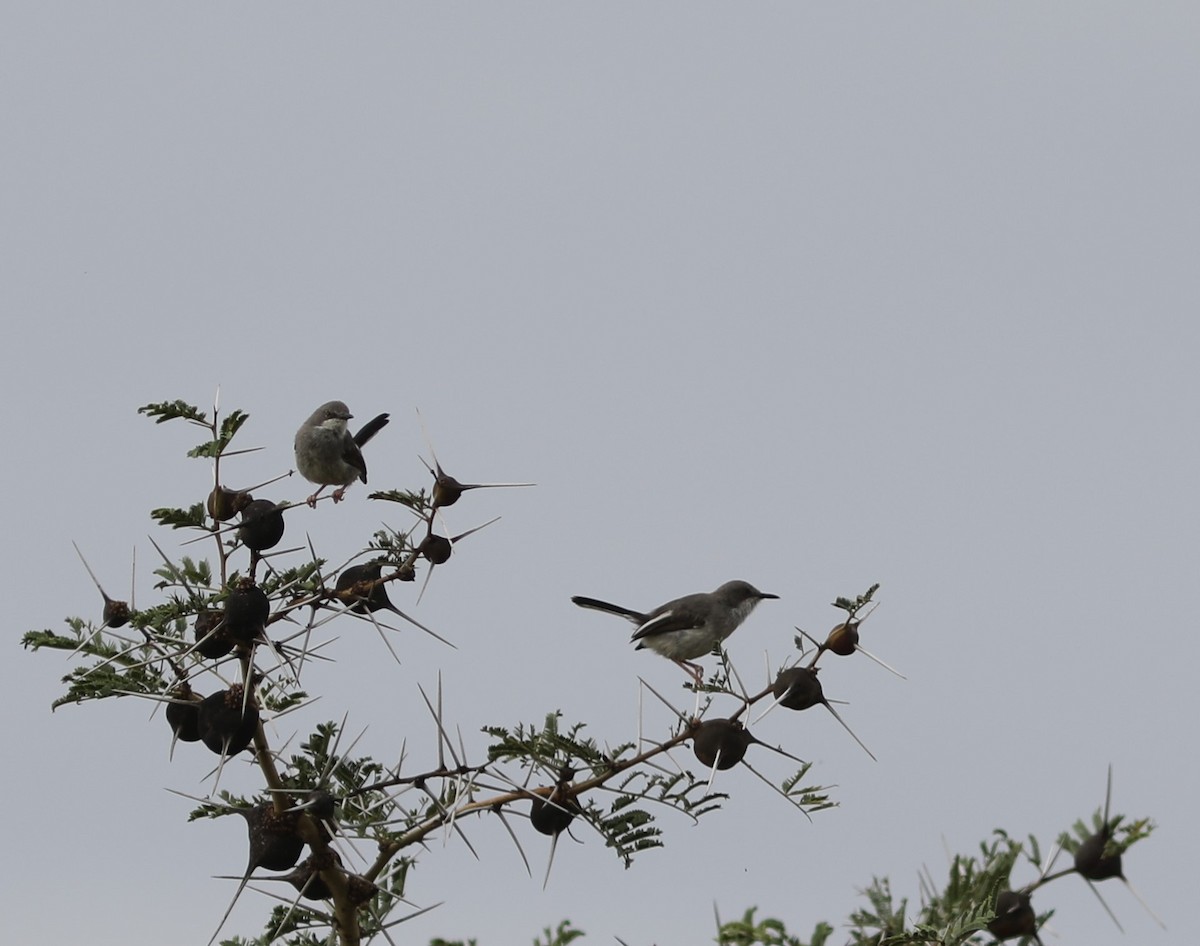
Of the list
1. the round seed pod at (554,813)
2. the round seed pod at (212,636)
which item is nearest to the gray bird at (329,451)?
the round seed pod at (212,636)

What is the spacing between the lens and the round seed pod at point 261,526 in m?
6.77

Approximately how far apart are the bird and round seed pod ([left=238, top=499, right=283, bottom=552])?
467 centimetres

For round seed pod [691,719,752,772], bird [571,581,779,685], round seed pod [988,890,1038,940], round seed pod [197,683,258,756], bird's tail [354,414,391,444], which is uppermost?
bird's tail [354,414,391,444]

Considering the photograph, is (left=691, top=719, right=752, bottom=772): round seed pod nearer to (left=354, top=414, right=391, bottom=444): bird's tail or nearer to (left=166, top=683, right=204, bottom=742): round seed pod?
(left=166, top=683, right=204, bottom=742): round seed pod

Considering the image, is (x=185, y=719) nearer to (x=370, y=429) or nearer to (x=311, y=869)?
(x=311, y=869)

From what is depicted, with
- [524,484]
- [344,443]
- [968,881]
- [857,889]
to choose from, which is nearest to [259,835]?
[524,484]

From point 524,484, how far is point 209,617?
1686mm

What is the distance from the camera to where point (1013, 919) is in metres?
6.44

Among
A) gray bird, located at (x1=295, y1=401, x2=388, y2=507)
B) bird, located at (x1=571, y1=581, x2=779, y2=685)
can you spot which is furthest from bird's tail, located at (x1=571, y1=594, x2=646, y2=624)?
gray bird, located at (x1=295, y1=401, x2=388, y2=507)

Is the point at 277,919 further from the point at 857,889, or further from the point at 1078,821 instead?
the point at 1078,821

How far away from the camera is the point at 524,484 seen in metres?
6.78

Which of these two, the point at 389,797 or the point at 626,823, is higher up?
the point at 389,797

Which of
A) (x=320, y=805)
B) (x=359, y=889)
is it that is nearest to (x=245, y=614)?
(x=320, y=805)

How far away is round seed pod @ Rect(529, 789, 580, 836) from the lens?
6.06 m
